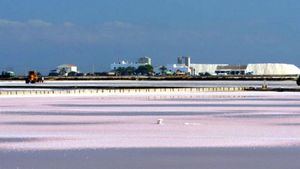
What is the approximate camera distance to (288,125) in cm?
2228

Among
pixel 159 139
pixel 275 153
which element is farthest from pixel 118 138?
pixel 275 153

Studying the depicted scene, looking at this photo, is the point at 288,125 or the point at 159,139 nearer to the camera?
the point at 159,139

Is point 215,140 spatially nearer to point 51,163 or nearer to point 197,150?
point 197,150

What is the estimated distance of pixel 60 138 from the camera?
A: 18.4 meters

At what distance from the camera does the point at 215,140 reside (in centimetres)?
1791

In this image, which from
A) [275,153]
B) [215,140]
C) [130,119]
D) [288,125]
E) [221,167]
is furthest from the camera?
[130,119]

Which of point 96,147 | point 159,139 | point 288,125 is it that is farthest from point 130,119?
point 96,147

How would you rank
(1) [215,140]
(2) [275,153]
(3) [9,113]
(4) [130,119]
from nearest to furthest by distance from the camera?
1. (2) [275,153]
2. (1) [215,140]
3. (4) [130,119]
4. (3) [9,113]

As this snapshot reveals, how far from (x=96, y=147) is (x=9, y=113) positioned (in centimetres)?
1249

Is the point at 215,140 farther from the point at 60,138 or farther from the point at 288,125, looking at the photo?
the point at 288,125

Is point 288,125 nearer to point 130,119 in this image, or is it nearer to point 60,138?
point 130,119

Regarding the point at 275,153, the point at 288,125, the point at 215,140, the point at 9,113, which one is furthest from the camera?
the point at 9,113

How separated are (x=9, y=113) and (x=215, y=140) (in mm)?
12296

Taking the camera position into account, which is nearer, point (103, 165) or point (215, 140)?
point (103, 165)
